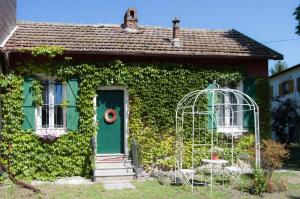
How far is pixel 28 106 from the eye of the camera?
41.4 ft

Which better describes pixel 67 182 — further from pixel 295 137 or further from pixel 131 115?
pixel 295 137

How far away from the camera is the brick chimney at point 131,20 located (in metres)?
15.4

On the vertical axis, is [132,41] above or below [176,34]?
below

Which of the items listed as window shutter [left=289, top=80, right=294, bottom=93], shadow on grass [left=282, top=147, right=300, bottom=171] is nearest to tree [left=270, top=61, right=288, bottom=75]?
window shutter [left=289, top=80, right=294, bottom=93]

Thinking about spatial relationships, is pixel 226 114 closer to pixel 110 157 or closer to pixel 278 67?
pixel 110 157

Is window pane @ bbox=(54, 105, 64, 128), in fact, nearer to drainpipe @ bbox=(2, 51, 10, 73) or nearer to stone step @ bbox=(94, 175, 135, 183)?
drainpipe @ bbox=(2, 51, 10, 73)

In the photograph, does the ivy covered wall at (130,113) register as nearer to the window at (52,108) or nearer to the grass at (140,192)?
the window at (52,108)

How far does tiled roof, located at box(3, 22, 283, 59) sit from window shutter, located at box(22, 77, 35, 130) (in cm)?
113

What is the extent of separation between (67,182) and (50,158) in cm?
100

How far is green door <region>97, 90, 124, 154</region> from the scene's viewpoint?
13.5 metres

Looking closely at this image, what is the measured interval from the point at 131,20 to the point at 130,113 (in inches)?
158

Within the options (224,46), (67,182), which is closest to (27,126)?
(67,182)

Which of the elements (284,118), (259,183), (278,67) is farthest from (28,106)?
(278,67)

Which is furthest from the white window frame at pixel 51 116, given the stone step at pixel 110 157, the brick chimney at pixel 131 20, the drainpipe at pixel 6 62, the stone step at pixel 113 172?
the brick chimney at pixel 131 20
